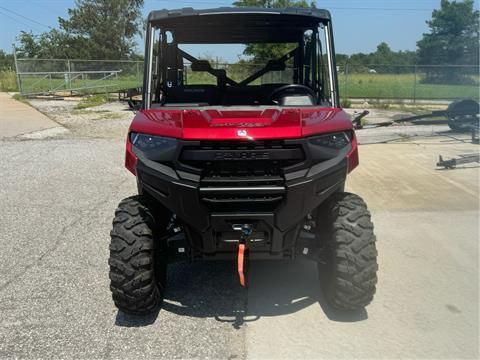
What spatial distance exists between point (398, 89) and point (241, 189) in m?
21.8

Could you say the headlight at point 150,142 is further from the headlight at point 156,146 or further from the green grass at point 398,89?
the green grass at point 398,89

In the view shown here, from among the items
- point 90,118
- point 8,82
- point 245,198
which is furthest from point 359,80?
point 245,198

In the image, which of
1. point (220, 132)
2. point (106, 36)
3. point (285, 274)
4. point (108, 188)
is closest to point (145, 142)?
point (220, 132)

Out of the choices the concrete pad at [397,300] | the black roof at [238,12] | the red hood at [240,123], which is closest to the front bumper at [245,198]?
the red hood at [240,123]

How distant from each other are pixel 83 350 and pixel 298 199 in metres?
1.66

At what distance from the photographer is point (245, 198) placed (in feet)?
10.4

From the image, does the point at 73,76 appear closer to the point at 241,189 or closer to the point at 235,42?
the point at 235,42

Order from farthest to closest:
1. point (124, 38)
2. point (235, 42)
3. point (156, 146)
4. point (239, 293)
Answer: point (124, 38)
point (235, 42)
point (239, 293)
point (156, 146)

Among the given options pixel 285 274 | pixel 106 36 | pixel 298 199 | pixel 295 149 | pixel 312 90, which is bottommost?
pixel 285 274

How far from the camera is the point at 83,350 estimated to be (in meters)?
3.21

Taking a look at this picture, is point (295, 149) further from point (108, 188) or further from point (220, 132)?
point (108, 188)

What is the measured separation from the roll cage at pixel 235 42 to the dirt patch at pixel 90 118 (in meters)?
7.45

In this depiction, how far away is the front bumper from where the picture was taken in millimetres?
3121

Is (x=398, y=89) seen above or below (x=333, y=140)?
below
